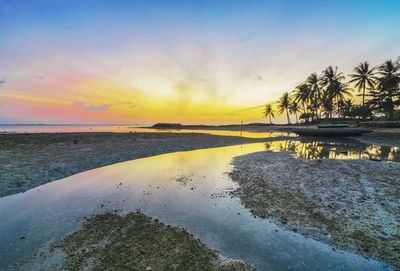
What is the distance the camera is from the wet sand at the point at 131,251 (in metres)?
3.88

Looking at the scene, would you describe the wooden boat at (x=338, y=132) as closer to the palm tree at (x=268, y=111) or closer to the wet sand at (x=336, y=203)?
the wet sand at (x=336, y=203)

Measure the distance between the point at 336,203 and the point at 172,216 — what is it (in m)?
7.03

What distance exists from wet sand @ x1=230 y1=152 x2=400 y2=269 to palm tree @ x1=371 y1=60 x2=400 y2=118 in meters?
64.0

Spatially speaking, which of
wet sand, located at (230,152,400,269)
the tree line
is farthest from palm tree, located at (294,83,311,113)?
wet sand, located at (230,152,400,269)

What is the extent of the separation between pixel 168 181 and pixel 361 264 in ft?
30.0

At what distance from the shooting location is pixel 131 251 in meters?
4.32

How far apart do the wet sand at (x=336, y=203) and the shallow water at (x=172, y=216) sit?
58 cm

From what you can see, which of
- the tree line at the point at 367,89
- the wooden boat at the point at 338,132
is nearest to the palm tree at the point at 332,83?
the tree line at the point at 367,89

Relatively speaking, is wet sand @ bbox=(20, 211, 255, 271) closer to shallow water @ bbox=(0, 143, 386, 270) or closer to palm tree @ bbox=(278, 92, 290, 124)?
shallow water @ bbox=(0, 143, 386, 270)

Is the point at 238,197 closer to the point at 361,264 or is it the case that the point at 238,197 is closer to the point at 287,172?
the point at 361,264

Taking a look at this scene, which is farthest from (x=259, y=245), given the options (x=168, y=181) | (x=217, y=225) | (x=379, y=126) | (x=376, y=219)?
(x=379, y=126)

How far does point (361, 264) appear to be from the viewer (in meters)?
4.08

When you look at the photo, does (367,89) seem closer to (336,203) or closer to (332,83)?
(332,83)

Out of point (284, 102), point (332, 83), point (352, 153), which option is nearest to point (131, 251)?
point (352, 153)
